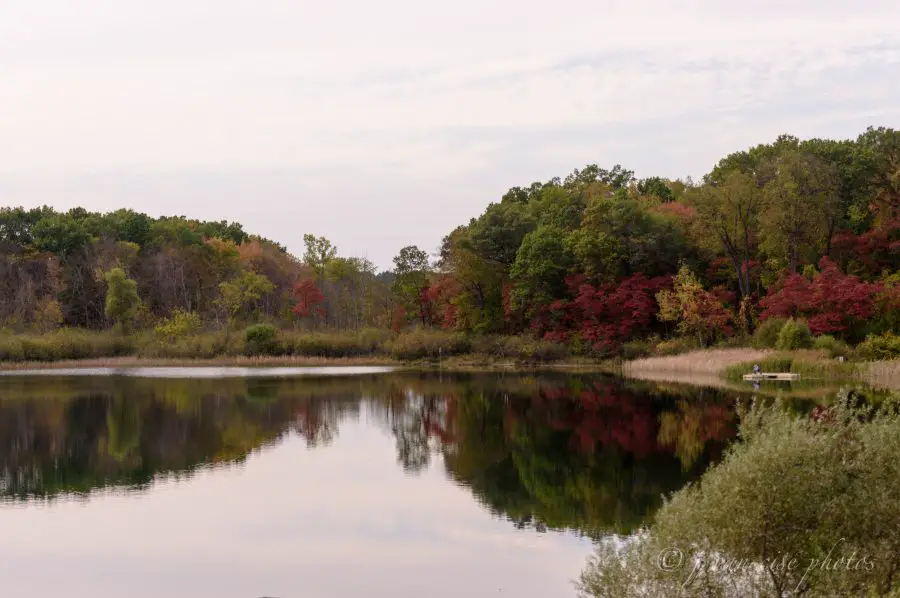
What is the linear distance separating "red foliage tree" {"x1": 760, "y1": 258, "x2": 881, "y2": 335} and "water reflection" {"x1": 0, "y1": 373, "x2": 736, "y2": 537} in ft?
34.9

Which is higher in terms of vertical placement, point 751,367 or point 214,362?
point 751,367

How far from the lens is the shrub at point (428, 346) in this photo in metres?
65.3

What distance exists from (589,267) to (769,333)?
1623cm

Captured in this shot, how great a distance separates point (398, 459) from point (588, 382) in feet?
77.3

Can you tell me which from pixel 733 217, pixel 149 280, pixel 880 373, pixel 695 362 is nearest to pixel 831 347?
pixel 880 373

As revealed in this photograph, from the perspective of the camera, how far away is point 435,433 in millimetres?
29922

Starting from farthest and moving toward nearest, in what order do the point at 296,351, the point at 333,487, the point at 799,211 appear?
the point at 296,351, the point at 799,211, the point at 333,487

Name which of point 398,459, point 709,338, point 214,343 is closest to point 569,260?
point 709,338

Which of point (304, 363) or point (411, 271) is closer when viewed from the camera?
point (304, 363)

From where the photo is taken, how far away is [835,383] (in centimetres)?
3897

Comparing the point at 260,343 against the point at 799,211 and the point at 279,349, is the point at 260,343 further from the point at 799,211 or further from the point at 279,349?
the point at 799,211

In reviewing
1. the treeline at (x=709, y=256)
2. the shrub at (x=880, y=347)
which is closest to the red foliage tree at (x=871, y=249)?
the treeline at (x=709, y=256)

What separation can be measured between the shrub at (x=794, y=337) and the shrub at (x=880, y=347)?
2493 millimetres

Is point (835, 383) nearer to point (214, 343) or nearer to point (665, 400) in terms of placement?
point (665, 400)
